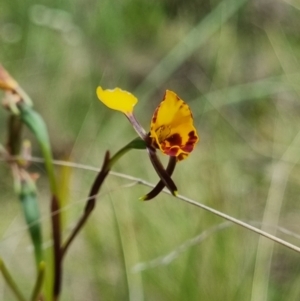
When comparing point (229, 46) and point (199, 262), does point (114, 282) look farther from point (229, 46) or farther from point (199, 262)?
point (229, 46)

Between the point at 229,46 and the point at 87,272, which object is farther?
the point at 229,46

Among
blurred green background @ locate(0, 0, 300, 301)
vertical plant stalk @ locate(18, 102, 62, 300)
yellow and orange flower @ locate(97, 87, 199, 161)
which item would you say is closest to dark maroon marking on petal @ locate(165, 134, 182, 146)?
yellow and orange flower @ locate(97, 87, 199, 161)

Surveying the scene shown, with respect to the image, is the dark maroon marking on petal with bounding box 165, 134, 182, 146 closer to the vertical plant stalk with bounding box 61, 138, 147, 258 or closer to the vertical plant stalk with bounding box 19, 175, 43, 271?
the vertical plant stalk with bounding box 61, 138, 147, 258

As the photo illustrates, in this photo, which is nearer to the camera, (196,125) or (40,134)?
(40,134)

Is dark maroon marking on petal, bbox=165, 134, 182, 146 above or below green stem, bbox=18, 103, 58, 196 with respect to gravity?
below

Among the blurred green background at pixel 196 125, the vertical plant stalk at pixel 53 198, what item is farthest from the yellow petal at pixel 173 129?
the blurred green background at pixel 196 125

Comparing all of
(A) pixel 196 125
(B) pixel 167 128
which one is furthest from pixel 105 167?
(A) pixel 196 125

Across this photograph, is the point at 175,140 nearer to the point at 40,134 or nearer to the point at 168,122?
the point at 168,122

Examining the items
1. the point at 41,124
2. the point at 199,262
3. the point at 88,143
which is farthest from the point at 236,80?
the point at 41,124
